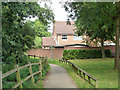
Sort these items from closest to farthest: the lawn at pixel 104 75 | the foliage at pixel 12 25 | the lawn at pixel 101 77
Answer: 1. the lawn at pixel 101 77
2. the lawn at pixel 104 75
3. the foliage at pixel 12 25

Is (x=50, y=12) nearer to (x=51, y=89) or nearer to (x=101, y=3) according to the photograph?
(x=101, y=3)

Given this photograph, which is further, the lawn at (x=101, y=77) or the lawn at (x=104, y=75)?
the lawn at (x=104, y=75)

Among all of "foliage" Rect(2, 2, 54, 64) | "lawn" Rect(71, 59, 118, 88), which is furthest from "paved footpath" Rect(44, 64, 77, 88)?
"foliage" Rect(2, 2, 54, 64)

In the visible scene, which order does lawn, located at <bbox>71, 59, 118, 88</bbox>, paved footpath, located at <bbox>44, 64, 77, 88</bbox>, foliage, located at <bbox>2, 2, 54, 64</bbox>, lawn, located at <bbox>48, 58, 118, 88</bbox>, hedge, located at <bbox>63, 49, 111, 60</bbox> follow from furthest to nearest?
hedge, located at <bbox>63, 49, 111, 60</bbox>
foliage, located at <bbox>2, 2, 54, 64</bbox>
lawn, located at <bbox>71, 59, 118, 88</bbox>
lawn, located at <bbox>48, 58, 118, 88</bbox>
paved footpath, located at <bbox>44, 64, 77, 88</bbox>

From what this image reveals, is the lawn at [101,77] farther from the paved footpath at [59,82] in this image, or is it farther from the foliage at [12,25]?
the foliage at [12,25]

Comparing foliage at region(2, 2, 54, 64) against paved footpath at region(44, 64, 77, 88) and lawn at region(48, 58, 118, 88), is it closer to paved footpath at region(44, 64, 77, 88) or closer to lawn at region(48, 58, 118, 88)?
paved footpath at region(44, 64, 77, 88)

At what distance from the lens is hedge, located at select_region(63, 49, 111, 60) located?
1244 inches

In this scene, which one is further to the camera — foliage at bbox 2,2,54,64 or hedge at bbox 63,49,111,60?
hedge at bbox 63,49,111,60

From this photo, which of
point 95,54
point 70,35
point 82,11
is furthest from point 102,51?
point 82,11

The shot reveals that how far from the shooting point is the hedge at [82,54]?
3159 centimetres

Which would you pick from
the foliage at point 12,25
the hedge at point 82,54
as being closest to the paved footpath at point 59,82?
the foliage at point 12,25

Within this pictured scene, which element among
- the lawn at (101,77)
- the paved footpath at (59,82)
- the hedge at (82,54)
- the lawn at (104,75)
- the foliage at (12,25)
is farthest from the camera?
the hedge at (82,54)

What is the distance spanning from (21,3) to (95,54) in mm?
22359

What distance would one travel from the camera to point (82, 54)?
106ft
